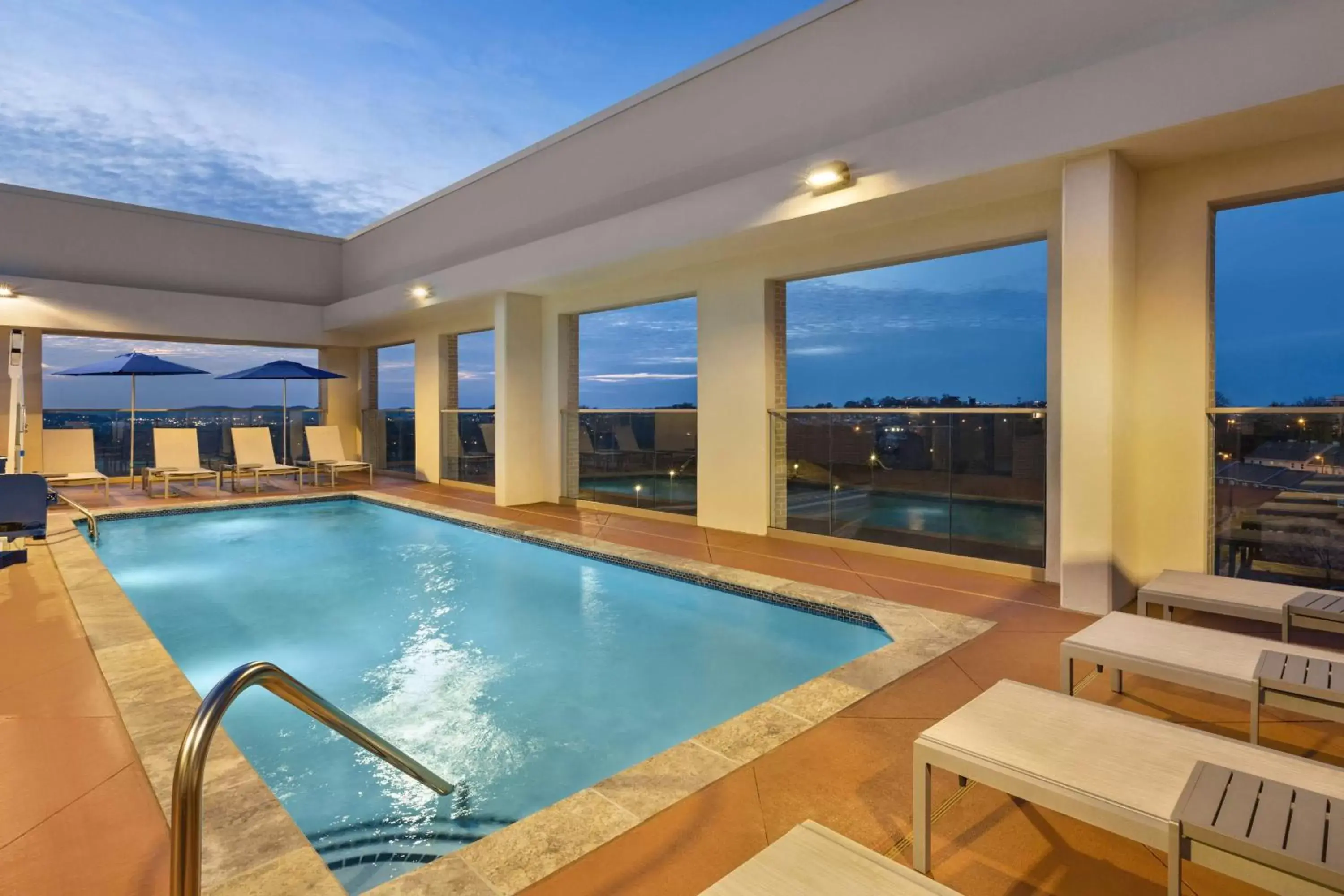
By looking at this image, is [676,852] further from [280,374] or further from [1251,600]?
[280,374]

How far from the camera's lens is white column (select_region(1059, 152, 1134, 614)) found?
4.20 meters

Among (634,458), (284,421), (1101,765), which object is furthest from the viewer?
(284,421)

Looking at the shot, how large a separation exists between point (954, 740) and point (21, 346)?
8.60 m

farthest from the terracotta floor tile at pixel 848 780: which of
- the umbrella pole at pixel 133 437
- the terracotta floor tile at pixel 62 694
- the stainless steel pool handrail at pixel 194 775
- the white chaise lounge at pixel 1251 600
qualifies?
the umbrella pole at pixel 133 437

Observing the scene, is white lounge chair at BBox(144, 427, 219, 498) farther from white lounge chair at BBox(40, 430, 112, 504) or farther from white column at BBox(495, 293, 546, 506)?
white column at BBox(495, 293, 546, 506)

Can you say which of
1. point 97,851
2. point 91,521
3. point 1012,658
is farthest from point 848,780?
point 91,521

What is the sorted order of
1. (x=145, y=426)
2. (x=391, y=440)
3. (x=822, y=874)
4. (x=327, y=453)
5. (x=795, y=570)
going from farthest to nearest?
(x=391, y=440) → (x=327, y=453) → (x=145, y=426) → (x=795, y=570) → (x=822, y=874)

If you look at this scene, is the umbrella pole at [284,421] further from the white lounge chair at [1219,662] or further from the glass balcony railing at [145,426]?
the white lounge chair at [1219,662]

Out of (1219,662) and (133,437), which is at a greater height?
(133,437)

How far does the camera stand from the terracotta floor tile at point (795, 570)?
5051 mm

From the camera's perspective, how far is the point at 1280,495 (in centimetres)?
435

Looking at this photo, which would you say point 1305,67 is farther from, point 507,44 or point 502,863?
point 507,44

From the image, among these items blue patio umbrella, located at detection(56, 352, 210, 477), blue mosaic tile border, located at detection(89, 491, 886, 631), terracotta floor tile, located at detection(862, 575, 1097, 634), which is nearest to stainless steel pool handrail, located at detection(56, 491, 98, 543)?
blue mosaic tile border, located at detection(89, 491, 886, 631)

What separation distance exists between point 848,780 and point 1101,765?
0.86 metres
